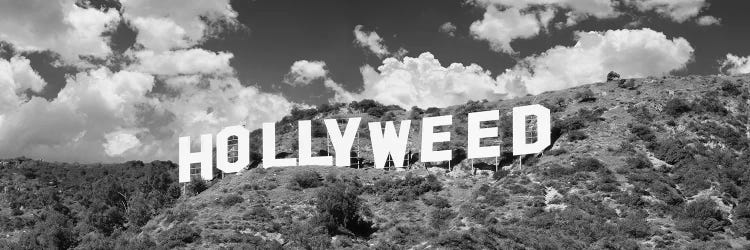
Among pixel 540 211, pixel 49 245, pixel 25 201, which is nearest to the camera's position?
pixel 540 211

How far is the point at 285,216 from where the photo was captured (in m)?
61.8

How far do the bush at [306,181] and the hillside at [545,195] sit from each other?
16 centimetres

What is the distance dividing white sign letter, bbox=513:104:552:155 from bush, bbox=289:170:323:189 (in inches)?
843

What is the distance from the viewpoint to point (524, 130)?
68.9m

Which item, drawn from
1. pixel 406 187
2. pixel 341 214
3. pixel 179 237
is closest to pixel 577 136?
pixel 406 187

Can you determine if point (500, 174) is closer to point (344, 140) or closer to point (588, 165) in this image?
point (588, 165)

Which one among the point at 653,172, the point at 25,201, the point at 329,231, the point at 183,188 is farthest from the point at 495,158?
the point at 25,201

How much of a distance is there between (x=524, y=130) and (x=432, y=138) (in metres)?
10.1

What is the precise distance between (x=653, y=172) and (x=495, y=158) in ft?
61.2

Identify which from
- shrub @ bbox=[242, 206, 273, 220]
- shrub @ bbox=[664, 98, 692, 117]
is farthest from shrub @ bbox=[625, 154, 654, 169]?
shrub @ bbox=[242, 206, 273, 220]

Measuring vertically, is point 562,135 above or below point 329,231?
above

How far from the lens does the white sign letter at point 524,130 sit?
224 feet

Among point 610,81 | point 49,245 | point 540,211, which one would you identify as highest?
point 610,81

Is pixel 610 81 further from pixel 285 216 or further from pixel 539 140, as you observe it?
pixel 285 216
